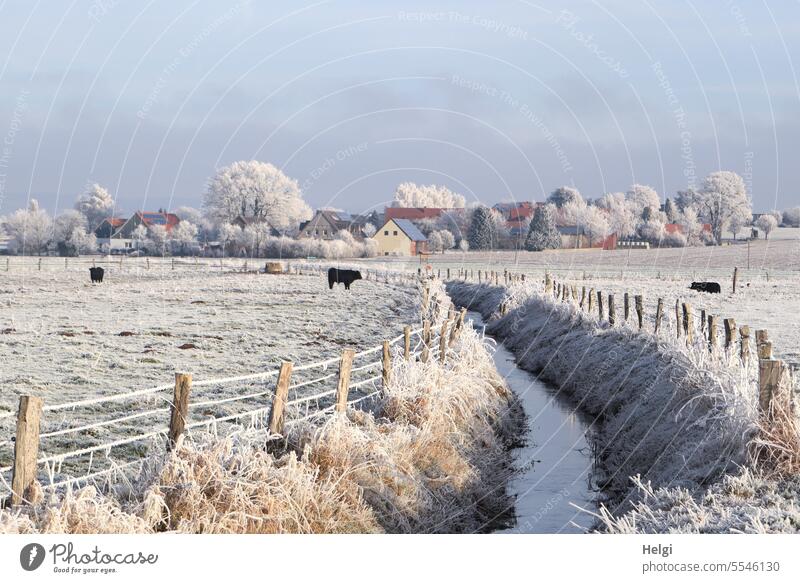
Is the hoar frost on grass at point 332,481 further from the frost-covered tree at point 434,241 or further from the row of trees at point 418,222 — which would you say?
the frost-covered tree at point 434,241

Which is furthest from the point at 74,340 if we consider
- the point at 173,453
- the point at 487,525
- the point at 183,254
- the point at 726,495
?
the point at 183,254

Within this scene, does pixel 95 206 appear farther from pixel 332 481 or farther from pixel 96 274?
pixel 332 481

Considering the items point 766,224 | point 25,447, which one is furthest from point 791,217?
point 25,447

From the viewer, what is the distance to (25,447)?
8.00 m

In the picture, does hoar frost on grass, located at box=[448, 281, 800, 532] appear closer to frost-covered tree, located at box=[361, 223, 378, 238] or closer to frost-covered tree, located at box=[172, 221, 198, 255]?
frost-covered tree, located at box=[361, 223, 378, 238]

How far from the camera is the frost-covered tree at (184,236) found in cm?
9394

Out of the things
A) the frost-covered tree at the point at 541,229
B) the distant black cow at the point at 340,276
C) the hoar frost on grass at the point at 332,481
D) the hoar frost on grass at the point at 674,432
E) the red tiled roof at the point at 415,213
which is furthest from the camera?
the red tiled roof at the point at 415,213

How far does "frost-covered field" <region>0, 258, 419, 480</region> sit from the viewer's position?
17922mm

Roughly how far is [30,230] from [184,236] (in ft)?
61.9

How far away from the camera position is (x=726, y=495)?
1001 centimetres

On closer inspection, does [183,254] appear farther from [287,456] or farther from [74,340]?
[287,456]

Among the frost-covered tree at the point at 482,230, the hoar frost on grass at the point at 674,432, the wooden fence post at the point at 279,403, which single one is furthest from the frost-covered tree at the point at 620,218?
the wooden fence post at the point at 279,403

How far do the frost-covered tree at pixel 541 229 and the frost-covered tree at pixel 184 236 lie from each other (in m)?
33.3
